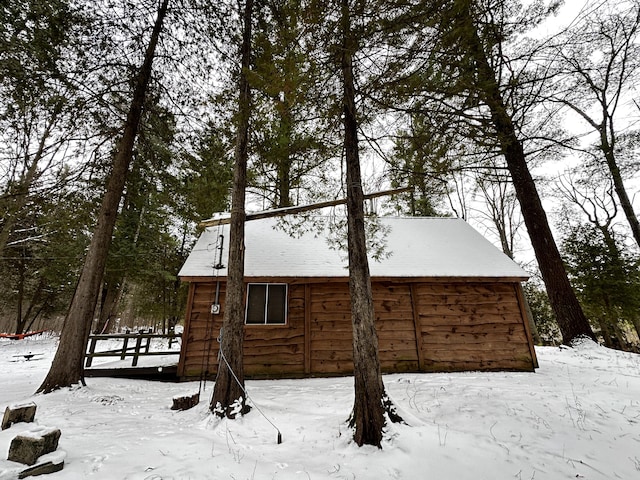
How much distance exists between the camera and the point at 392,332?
297 inches

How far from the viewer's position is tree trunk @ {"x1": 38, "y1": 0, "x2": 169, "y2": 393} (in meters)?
5.42

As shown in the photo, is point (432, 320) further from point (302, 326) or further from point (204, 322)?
point (204, 322)

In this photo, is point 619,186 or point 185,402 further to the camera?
point 619,186

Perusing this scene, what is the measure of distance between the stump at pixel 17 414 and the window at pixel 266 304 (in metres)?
4.27

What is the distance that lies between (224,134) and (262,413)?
621 centimetres

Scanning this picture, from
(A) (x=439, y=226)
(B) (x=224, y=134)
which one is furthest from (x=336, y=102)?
(A) (x=439, y=226)

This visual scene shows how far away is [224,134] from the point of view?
704 centimetres

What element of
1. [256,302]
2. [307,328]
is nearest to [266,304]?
[256,302]

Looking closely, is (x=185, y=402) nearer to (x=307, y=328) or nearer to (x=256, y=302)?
(x=256, y=302)

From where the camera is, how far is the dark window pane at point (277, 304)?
761cm

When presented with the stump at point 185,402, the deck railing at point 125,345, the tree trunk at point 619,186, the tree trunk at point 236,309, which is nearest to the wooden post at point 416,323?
the tree trunk at point 236,309

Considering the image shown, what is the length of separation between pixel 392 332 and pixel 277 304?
323 cm

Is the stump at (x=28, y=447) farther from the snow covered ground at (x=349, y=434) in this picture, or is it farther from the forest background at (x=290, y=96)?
the forest background at (x=290, y=96)

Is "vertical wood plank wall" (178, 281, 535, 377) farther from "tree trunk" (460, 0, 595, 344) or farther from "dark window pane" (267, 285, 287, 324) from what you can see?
"tree trunk" (460, 0, 595, 344)
